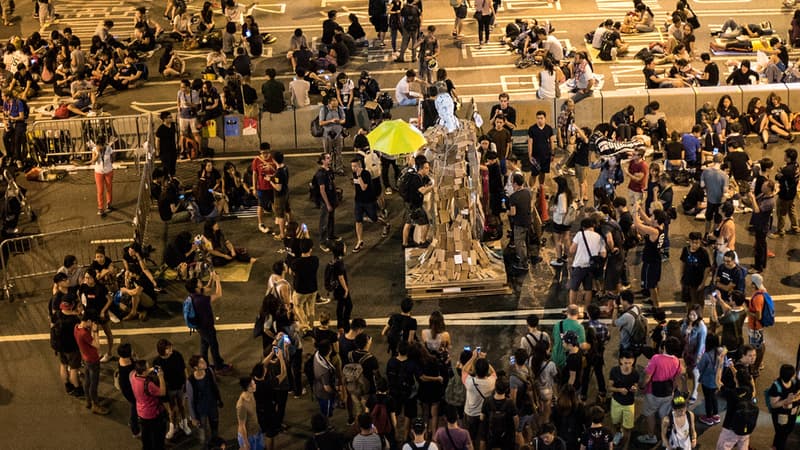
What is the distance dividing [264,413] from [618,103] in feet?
44.5

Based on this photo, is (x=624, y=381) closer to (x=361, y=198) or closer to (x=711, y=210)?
(x=711, y=210)

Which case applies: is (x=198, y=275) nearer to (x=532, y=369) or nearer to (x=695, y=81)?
(x=532, y=369)

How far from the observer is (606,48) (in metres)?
35.0

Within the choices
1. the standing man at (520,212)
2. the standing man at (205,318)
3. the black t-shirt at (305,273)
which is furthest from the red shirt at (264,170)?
the standing man at (520,212)

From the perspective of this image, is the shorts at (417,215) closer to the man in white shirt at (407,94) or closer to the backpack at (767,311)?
the man in white shirt at (407,94)

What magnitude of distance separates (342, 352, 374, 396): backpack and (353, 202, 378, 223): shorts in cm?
619

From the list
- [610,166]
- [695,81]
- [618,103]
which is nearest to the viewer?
[610,166]

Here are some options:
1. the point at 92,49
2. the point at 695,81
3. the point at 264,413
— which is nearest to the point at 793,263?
the point at 695,81

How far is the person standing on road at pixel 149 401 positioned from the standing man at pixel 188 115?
11.0 metres

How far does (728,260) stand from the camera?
20844mm

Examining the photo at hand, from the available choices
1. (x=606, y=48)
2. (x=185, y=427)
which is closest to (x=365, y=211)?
(x=185, y=427)

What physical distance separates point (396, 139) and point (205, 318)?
527 centimetres

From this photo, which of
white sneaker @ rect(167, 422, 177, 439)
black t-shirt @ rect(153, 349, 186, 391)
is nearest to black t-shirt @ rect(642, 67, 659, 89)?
black t-shirt @ rect(153, 349, 186, 391)

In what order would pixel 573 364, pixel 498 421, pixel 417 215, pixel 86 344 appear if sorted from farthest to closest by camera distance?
pixel 417 215, pixel 86 344, pixel 573 364, pixel 498 421
